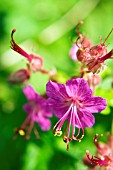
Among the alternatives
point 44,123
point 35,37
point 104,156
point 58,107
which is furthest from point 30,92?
point 35,37

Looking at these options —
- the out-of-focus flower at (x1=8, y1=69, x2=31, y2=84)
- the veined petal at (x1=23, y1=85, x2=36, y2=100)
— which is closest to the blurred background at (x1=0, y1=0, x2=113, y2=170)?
the veined petal at (x1=23, y1=85, x2=36, y2=100)

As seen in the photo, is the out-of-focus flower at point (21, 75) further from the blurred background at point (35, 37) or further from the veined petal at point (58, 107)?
the blurred background at point (35, 37)

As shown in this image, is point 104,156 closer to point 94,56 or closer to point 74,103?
point 74,103

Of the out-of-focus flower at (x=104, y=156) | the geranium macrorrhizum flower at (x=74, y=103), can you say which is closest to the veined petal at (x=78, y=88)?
the geranium macrorrhizum flower at (x=74, y=103)

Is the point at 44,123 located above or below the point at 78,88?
below

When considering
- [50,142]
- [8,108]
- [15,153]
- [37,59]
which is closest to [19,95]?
[8,108]

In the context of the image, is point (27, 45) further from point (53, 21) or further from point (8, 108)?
point (8, 108)

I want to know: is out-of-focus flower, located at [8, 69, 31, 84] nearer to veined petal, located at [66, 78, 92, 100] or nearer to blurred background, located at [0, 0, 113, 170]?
veined petal, located at [66, 78, 92, 100]
